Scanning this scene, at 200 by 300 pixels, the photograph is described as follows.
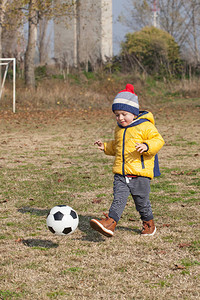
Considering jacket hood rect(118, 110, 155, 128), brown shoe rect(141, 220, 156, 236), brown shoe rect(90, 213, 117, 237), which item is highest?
jacket hood rect(118, 110, 155, 128)

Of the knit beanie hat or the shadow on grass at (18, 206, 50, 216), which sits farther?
the shadow on grass at (18, 206, 50, 216)

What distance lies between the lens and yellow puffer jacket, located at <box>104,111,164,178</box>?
4516 millimetres

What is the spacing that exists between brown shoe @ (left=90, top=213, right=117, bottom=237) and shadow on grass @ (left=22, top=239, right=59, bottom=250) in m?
0.45

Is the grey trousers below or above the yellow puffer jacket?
below

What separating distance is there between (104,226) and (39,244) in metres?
0.69

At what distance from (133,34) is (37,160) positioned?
27.4m

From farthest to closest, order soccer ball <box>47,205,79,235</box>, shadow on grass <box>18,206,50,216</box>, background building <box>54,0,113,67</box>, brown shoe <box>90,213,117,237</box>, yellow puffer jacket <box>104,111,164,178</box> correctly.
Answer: background building <box>54,0,113,67</box> < shadow on grass <box>18,206,50,216</box> < yellow puffer jacket <box>104,111,164,178</box> < soccer ball <box>47,205,79,235</box> < brown shoe <box>90,213,117,237</box>

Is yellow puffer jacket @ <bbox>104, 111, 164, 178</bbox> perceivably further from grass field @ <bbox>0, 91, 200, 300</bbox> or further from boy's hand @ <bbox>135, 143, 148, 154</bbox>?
grass field @ <bbox>0, 91, 200, 300</bbox>

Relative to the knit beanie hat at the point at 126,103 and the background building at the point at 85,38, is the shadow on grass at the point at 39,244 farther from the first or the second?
the background building at the point at 85,38

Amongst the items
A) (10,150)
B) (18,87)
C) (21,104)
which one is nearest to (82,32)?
(18,87)

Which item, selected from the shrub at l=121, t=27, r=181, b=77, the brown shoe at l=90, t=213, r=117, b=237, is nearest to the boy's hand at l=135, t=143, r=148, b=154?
the brown shoe at l=90, t=213, r=117, b=237

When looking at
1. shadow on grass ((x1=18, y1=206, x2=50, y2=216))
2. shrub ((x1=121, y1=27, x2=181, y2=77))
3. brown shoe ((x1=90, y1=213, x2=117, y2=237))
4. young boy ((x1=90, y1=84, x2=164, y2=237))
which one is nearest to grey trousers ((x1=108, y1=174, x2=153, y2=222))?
young boy ((x1=90, y1=84, x2=164, y2=237))

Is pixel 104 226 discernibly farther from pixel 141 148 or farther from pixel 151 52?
pixel 151 52

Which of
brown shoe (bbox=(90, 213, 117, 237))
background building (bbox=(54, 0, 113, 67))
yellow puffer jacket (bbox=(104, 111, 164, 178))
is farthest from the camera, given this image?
background building (bbox=(54, 0, 113, 67))
